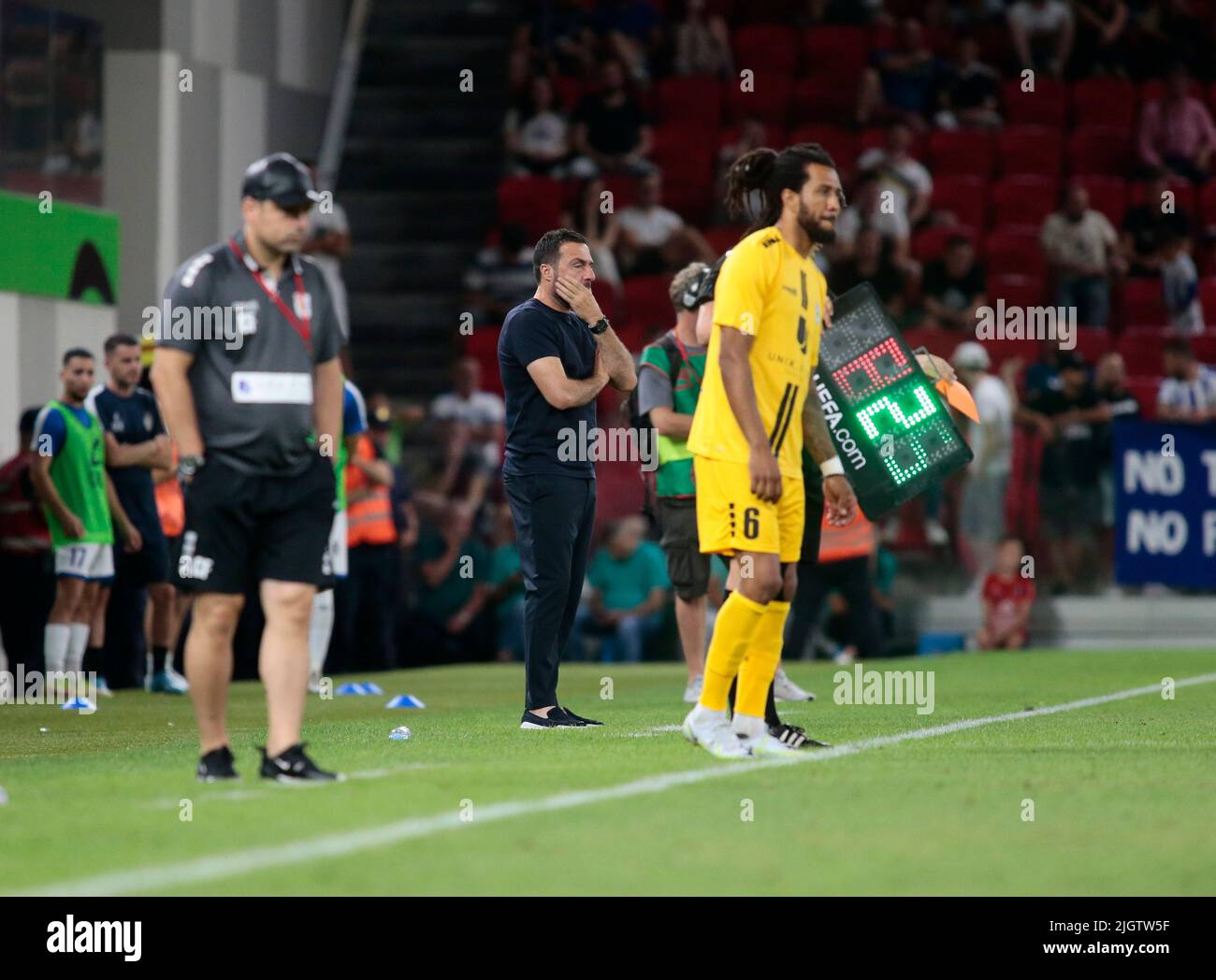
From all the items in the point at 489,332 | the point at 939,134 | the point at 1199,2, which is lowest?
the point at 489,332

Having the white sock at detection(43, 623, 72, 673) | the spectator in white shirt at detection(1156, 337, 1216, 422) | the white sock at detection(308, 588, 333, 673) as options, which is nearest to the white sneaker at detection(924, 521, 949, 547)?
the spectator in white shirt at detection(1156, 337, 1216, 422)

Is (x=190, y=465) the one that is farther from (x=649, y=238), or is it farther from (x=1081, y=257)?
(x=1081, y=257)

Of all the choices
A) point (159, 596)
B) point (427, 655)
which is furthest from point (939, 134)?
point (159, 596)

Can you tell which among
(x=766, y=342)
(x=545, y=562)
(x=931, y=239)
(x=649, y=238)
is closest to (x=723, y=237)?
(x=649, y=238)

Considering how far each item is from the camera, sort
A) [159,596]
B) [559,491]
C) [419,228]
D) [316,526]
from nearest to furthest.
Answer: [316,526] < [559,491] < [159,596] < [419,228]

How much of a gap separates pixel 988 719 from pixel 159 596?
6449 millimetres

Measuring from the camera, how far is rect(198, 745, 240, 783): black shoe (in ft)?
23.1

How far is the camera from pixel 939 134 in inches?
875

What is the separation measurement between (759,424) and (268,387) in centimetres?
176

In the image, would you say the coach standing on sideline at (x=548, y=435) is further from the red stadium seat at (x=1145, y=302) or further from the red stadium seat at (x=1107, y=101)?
the red stadium seat at (x=1107, y=101)

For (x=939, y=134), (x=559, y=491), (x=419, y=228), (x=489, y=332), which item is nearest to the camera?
(x=559, y=491)

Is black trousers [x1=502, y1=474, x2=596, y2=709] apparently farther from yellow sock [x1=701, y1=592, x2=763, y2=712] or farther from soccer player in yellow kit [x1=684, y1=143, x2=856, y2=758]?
yellow sock [x1=701, y1=592, x2=763, y2=712]

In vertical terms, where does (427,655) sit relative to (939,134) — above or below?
below
